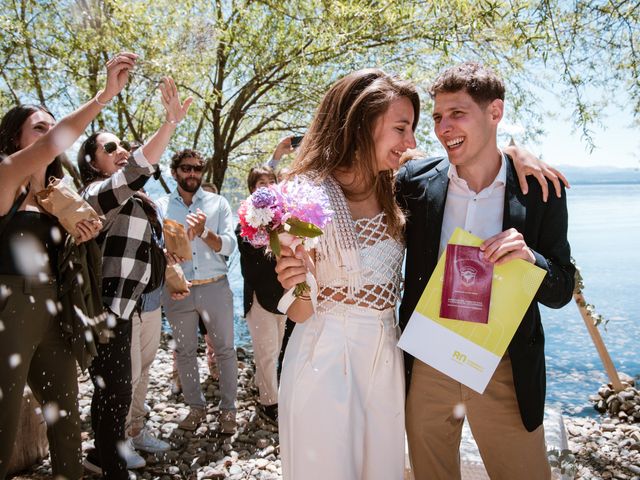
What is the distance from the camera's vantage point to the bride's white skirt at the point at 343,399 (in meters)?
2.45

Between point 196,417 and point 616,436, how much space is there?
4.43m

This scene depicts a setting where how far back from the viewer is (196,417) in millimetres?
5754

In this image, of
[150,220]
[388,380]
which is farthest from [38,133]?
[388,380]

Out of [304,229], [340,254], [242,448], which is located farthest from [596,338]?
[304,229]

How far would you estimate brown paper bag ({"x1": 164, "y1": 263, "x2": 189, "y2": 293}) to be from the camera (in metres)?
5.22

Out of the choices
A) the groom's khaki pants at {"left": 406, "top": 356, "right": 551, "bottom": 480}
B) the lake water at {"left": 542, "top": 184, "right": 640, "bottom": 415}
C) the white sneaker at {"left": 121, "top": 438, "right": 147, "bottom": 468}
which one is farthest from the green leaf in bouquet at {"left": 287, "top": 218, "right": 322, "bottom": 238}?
the lake water at {"left": 542, "top": 184, "right": 640, "bottom": 415}

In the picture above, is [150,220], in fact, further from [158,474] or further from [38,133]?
[158,474]

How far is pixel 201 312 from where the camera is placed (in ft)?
18.9

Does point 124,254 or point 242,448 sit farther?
point 242,448

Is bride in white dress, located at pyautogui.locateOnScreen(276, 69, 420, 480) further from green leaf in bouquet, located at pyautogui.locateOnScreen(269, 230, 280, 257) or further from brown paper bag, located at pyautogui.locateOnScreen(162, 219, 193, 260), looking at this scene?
brown paper bag, located at pyautogui.locateOnScreen(162, 219, 193, 260)

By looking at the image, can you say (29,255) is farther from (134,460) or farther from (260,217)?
(134,460)

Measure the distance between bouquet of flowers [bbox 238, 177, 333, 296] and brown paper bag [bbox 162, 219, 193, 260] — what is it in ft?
9.47

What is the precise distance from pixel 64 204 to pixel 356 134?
1.78 meters

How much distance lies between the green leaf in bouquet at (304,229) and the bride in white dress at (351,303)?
0.16 m
